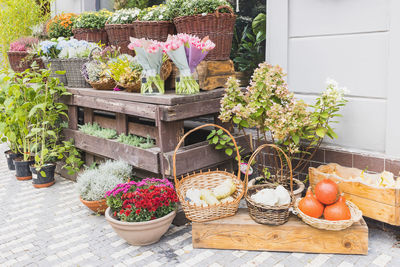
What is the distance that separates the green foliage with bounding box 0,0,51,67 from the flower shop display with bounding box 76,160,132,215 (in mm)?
4330

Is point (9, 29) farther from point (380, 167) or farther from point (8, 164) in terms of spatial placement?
point (380, 167)

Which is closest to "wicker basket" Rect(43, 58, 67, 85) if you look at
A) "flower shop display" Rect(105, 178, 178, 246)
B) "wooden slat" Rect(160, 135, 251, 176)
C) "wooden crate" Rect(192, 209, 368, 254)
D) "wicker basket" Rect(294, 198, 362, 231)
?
"wooden slat" Rect(160, 135, 251, 176)

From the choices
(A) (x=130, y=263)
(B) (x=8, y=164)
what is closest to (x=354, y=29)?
(A) (x=130, y=263)

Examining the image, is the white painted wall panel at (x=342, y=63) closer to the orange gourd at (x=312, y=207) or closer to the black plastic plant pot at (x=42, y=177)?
the orange gourd at (x=312, y=207)

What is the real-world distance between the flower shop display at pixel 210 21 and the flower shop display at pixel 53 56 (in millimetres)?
1911

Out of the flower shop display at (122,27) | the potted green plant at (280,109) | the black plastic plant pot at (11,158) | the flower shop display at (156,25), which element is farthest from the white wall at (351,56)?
the black plastic plant pot at (11,158)

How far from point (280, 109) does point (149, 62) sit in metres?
1.37

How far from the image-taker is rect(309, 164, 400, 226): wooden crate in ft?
9.57

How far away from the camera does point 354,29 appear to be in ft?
11.1

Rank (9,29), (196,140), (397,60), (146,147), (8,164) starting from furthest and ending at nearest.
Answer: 1. (9,29)
2. (8,164)
3. (196,140)
4. (146,147)
5. (397,60)

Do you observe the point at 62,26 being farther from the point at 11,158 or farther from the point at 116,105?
the point at 116,105

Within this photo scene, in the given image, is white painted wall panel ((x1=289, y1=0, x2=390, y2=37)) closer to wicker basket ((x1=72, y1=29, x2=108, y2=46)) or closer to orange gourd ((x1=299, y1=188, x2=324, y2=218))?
orange gourd ((x1=299, y1=188, x2=324, y2=218))

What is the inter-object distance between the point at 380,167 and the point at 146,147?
7.09ft

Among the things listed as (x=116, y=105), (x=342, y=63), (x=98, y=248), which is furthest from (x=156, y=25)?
(x=98, y=248)
